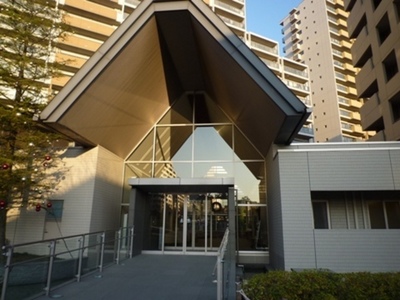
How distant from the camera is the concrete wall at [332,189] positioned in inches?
325

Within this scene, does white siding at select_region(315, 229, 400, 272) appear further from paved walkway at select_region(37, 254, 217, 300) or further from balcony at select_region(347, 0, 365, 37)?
balcony at select_region(347, 0, 365, 37)

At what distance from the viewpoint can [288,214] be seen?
347 inches

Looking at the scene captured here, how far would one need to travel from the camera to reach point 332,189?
348 inches

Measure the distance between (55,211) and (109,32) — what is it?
106ft

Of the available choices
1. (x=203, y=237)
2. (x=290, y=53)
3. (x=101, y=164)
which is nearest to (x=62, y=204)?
(x=101, y=164)

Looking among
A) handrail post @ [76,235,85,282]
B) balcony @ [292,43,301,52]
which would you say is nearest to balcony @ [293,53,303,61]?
balcony @ [292,43,301,52]

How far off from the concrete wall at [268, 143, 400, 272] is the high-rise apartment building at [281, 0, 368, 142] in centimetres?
3929

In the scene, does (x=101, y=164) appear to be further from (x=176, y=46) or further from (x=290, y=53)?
(x=290, y=53)

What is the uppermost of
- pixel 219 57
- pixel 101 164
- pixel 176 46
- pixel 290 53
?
pixel 290 53

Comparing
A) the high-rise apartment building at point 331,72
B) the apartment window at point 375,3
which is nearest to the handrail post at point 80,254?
the apartment window at point 375,3

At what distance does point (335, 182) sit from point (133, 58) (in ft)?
25.9

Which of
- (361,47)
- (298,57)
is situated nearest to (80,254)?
(361,47)

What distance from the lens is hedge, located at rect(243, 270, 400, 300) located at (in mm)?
5145

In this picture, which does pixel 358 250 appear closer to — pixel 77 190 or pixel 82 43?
pixel 77 190
